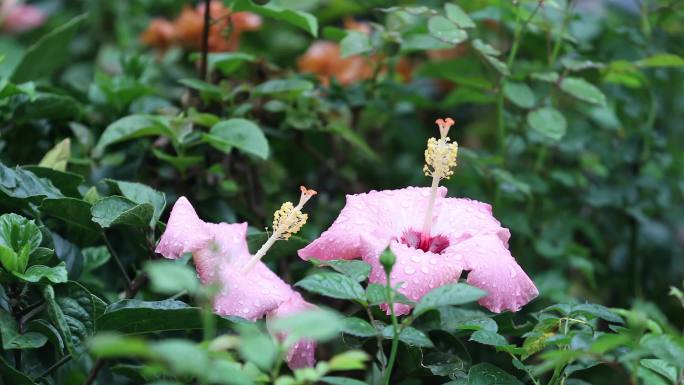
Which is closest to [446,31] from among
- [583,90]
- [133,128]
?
[583,90]

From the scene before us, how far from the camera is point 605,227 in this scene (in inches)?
78.7

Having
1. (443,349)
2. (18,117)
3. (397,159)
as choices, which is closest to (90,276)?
(18,117)

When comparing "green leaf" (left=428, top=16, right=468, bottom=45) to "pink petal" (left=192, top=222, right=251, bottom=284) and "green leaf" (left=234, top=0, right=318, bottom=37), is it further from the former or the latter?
"pink petal" (left=192, top=222, right=251, bottom=284)

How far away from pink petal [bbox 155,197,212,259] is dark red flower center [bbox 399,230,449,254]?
25 centimetres

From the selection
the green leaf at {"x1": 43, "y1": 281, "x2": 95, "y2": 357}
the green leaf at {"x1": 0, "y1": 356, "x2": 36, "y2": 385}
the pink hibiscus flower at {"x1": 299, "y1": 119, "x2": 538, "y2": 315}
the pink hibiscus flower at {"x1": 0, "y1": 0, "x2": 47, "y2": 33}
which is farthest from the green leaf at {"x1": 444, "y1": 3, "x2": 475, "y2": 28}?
the pink hibiscus flower at {"x1": 0, "y1": 0, "x2": 47, "y2": 33}

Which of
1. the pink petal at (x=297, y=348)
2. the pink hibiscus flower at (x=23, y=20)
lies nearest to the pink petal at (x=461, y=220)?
the pink petal at (x=297, y=348)

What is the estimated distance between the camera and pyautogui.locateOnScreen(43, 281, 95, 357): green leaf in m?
0.96

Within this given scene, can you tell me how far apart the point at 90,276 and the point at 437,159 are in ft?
1.75

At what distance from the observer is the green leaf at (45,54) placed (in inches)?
61.1

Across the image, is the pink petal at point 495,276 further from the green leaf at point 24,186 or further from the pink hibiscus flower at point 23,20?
the pink hibiscus flower at point 23,20

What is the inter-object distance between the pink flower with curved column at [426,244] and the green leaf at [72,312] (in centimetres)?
25

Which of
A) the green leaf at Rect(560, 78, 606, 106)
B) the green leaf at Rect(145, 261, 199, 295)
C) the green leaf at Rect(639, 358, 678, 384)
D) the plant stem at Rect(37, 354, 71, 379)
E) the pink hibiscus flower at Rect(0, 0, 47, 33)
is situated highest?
the green leaf at Rect(145, 261, 199, 295)

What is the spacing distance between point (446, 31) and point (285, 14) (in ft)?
0.83

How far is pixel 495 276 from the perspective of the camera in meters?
1.01
